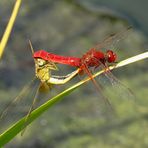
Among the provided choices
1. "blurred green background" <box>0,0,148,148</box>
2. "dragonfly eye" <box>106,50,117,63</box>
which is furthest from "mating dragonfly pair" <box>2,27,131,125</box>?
"blurred green background" <box>0,0,148,148</box>

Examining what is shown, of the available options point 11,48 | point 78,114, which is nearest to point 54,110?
point 78,114

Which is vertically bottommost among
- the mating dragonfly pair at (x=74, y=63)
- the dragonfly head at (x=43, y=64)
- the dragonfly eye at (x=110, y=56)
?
the dragonfly eye at (x=110, y=56)

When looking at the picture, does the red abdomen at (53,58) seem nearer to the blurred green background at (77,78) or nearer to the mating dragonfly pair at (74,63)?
the mating dragonfly pair at (74,63)

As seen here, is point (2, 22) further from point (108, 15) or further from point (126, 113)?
point (126, 113)

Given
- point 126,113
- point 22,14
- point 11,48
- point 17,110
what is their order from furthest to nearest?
point 22,14 → point 11,48 → point 126,113 → point 17,110

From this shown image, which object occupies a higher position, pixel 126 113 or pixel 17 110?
pixel 17 110

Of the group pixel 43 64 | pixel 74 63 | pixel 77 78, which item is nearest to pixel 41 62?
pixel 43 64

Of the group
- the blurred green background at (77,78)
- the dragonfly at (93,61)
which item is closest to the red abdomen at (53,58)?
the dragonfly at (93,61)

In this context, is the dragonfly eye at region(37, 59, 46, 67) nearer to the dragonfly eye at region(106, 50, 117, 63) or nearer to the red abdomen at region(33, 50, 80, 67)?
the red abdomen at region(33, 50, 80, 67)
